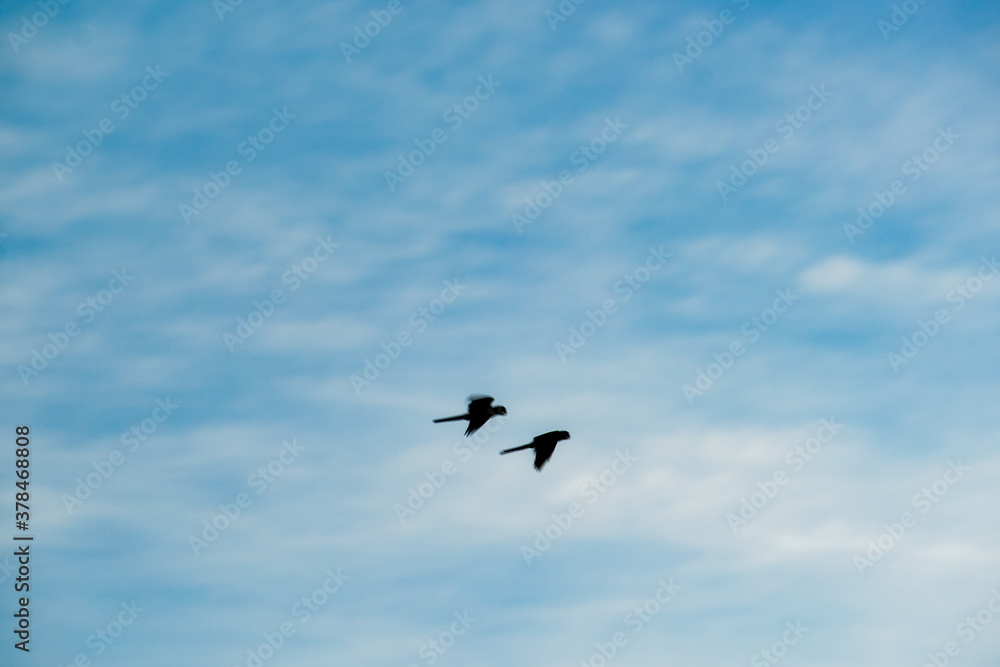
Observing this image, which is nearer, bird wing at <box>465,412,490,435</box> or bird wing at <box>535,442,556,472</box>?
bird wing at <box>465,412,490,435</box>

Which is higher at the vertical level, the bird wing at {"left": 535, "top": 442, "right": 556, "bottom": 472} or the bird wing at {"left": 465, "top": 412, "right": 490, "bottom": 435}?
the bird wing at {"left": 465, "top": 412, "right": 490, "bottom": 435}

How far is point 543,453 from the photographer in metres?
61.0

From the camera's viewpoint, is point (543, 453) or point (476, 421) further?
point (543, 453)

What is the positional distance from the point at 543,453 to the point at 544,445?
36 cm

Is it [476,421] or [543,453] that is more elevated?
[476,421]

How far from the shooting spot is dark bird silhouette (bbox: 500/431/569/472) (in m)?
60.8

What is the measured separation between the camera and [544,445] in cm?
6116

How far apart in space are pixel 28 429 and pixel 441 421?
19756 millimetres

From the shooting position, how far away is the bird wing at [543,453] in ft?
199

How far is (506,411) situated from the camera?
60438 millimetres

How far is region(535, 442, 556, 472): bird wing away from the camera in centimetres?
6068

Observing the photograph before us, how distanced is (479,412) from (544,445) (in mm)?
3208

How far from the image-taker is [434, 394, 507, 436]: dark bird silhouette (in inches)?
2361

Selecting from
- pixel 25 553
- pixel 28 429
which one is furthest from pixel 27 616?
pixel 28 429
